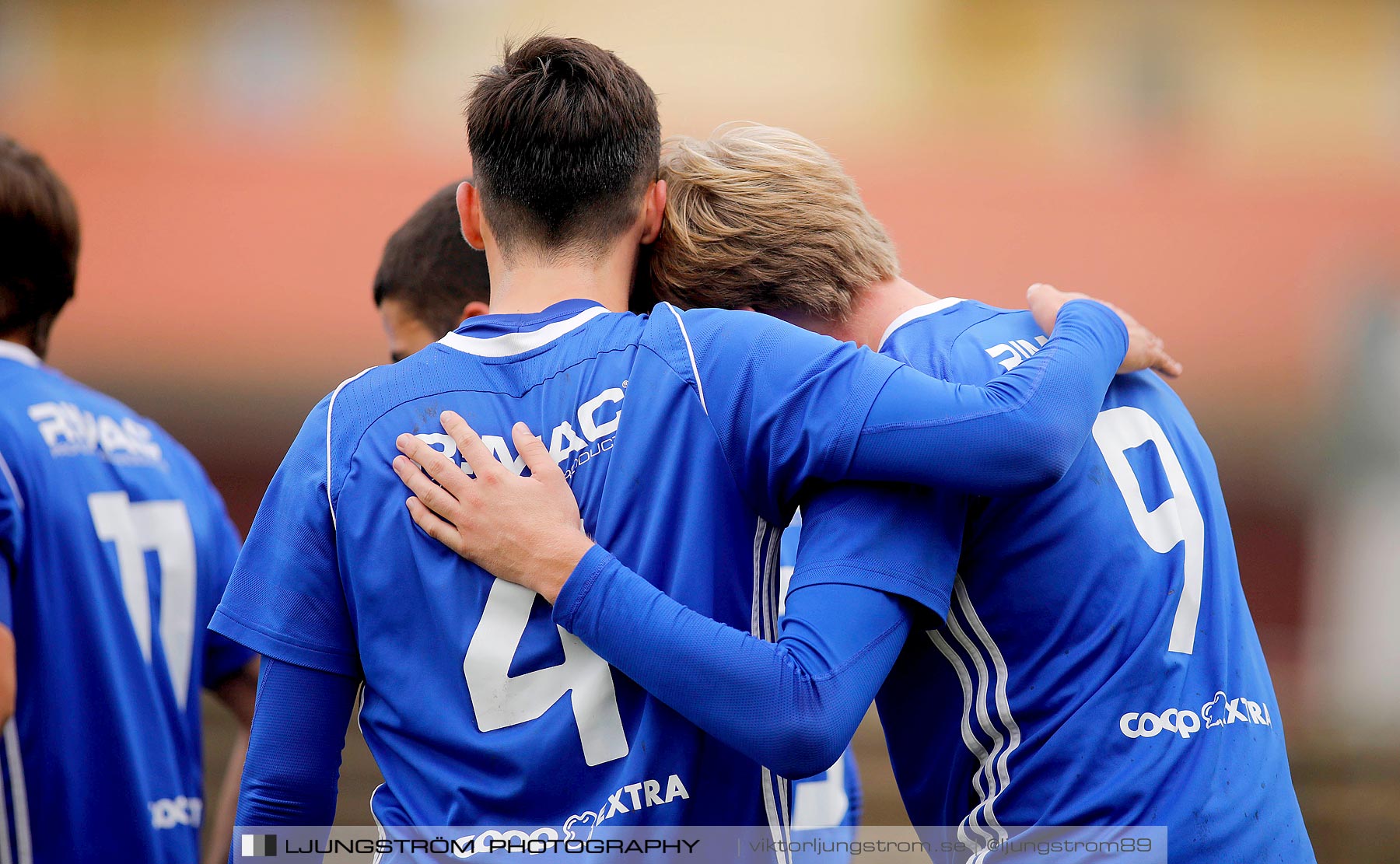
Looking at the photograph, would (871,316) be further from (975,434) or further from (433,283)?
(433,283)

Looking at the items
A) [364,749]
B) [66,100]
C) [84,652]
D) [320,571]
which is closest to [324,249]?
[66,100]

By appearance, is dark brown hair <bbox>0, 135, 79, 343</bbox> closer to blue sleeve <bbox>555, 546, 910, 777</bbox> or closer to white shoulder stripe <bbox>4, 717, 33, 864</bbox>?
white shoulder stripe <bbox>4, 717, 33, 864</bbox>

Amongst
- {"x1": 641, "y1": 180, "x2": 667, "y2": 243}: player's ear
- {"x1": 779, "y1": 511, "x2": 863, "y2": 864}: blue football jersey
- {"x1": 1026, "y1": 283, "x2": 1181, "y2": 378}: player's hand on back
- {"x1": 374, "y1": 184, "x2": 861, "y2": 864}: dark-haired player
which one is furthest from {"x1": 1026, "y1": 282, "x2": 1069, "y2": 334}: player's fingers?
{"x1": 374, "y1": 184, "x2": 861, "y2": 864}: dark-haired player

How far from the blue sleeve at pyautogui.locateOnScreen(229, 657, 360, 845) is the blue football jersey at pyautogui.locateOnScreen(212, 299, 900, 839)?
39 millimetres

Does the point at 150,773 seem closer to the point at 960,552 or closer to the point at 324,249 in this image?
the point at 960,552

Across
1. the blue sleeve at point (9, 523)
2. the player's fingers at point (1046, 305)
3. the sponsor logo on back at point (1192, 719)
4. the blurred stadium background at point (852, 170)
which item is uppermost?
the player's fingers at point (1046, 305)

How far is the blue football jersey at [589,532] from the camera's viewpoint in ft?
5.82

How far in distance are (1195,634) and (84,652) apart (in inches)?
92.2

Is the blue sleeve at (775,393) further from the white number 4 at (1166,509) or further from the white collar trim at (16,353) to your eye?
the white collar trim at (16,353)

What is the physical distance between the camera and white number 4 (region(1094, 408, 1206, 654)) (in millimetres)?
2018

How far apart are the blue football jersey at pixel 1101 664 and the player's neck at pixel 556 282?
49cm

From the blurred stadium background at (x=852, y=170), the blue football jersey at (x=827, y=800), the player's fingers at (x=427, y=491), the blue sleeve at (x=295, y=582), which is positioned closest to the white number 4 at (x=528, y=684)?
the player's fingers at (x=427, y=491)

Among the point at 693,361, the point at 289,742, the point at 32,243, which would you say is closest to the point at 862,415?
the point at 693,361

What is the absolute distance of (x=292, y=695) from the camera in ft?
6.12
